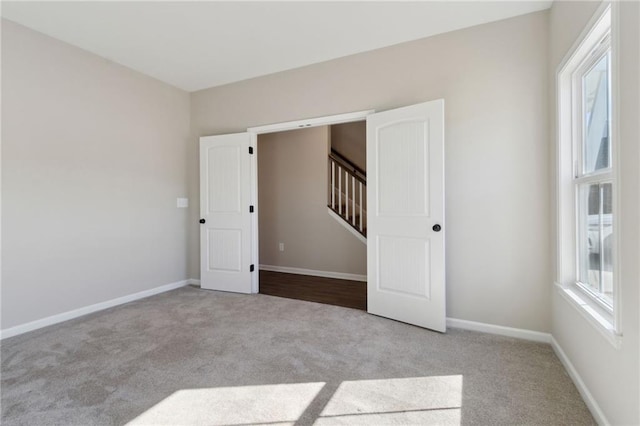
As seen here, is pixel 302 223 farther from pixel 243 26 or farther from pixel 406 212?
pixel 243 26

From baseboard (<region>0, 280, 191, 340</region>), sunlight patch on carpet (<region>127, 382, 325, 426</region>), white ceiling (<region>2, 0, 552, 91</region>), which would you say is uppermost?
white ceiling (<region>2, 0, 552, 91</region>)

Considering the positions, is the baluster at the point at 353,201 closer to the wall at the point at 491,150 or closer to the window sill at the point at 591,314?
the wall at the point at 491,150

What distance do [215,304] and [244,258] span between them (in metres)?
0.67

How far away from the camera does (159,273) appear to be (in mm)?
3984

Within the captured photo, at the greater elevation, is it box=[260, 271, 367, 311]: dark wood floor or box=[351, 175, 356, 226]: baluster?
box=[351, 175, 356, 226]: baluster

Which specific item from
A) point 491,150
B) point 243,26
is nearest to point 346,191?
point 491,150

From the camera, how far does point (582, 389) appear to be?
1789 millimetres

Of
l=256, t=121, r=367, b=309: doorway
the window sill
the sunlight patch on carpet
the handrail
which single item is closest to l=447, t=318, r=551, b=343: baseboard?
the window sill

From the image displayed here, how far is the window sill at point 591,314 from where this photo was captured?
1.44 metres

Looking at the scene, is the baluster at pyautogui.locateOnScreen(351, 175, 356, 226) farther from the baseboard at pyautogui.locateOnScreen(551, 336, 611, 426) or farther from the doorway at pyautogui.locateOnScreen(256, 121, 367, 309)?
the baseboard at pyautogui.locateOnScreen(551, 336, 611, 426)

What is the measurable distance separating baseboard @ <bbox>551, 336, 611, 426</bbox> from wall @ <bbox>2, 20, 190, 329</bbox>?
4179 mm

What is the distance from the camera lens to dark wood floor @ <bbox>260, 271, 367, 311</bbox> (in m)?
3.69

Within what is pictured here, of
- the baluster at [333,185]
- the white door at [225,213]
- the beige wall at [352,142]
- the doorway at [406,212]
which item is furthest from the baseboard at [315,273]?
the beige wall at [352,142]

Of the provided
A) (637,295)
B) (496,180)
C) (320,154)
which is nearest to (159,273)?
(320,154)
